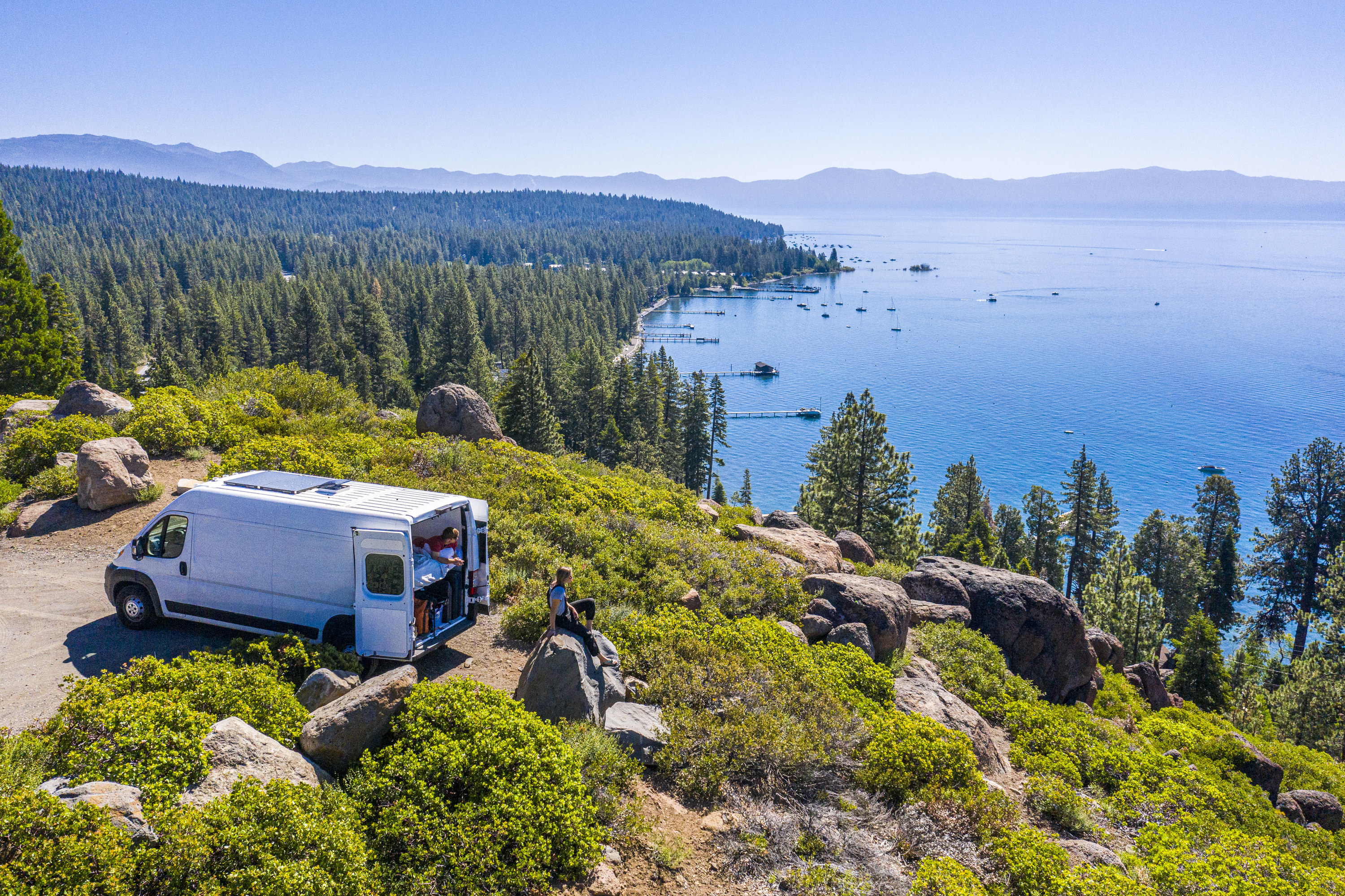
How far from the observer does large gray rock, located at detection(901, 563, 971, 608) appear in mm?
20344

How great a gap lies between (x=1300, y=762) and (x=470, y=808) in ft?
102

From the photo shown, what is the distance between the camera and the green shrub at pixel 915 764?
960 cm

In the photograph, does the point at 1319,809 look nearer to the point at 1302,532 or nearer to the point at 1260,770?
the point at 1260,770

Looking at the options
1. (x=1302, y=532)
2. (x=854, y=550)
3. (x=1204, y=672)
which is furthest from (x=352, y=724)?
(x=1302, y=532)

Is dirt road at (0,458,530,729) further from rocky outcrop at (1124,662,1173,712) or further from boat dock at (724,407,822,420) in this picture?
boat dock at (724,407,822,420)

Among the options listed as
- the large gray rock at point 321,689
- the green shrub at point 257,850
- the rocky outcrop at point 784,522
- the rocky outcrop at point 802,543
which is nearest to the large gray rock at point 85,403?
the large gray rock at point 321,689

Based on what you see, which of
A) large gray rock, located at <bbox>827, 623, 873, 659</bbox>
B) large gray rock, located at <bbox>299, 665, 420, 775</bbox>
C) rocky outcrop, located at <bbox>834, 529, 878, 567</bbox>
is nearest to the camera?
large gray rock, located at <bbox>299, 665, 420, 775</bbox>

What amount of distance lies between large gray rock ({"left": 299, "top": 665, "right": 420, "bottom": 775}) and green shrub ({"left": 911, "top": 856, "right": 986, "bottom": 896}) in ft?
19.7

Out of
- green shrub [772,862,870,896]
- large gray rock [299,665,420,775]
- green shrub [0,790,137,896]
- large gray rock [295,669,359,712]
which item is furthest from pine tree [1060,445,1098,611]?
green shrub [0,790,137,896]

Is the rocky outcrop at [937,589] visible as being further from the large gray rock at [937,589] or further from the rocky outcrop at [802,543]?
the rocky outcrop at [802,543]

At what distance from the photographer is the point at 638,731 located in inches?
375

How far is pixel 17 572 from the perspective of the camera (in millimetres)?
13539

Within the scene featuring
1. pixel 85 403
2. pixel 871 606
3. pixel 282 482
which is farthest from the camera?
pixel 85 403

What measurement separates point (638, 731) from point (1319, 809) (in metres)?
22.7
